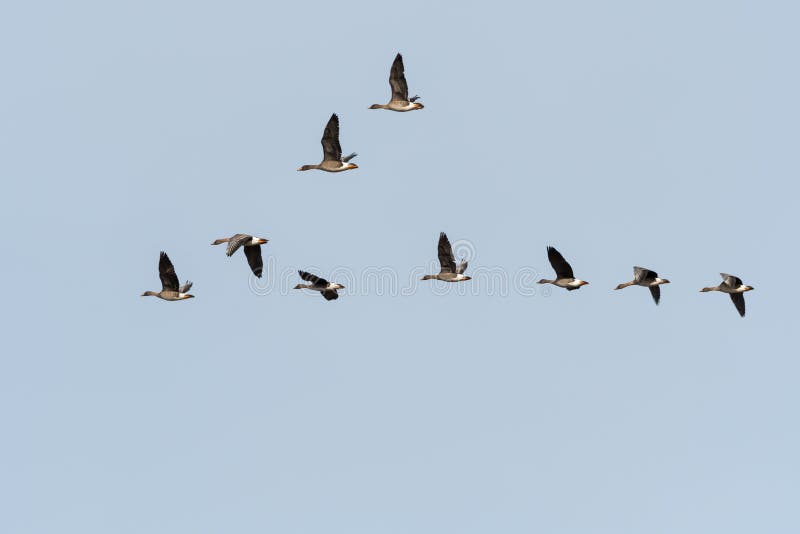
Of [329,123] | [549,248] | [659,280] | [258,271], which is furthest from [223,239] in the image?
[659,280]

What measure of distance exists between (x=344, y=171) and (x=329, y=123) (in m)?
1.98

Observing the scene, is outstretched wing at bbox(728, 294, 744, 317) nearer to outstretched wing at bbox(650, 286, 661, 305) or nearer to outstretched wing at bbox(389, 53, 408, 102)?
outstretched wing at bbox(650, 286, 661, 305)

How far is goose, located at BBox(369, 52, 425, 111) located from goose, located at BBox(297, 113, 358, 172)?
2.20 m

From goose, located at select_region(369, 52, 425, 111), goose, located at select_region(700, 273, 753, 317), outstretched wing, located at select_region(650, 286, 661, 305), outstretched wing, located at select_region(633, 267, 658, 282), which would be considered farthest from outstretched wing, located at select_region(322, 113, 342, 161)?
goose, located at select_region(700, 273, 753, 317)

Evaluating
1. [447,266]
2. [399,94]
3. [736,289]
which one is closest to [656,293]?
[736,289]

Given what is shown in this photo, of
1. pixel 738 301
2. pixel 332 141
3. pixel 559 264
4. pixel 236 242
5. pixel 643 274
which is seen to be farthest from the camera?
pixel 738 301

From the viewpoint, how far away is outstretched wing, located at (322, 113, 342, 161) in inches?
2258

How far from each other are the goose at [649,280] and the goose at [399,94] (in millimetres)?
9787

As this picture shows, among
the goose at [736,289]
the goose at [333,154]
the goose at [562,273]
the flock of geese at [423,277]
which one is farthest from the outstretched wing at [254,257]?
the goose at [736,289]

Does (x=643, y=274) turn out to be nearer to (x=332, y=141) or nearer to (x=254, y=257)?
(x=332, y=141)

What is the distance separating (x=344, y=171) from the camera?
58438 millimetres

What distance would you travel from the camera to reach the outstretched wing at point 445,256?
58.2 metres

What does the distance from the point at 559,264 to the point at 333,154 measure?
869cm

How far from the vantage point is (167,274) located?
194ft
